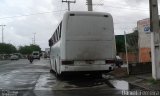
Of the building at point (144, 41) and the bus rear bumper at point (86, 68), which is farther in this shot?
the building at point (144, 41)

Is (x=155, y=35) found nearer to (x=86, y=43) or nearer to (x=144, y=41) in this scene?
(x=86, y=43)

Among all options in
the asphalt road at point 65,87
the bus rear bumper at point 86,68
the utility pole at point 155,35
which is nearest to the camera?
the asphalt road at point 65,87

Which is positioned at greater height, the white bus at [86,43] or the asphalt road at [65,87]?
the white bus at [86,43]

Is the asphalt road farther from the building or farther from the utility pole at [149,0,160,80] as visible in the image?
the building

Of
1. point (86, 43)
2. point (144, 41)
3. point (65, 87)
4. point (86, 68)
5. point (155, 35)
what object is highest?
point (144, 41)

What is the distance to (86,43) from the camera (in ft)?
73.0

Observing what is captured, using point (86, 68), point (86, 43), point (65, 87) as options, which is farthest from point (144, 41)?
point (65, 87)

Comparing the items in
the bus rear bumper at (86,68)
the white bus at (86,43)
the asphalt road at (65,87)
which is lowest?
the asphalt road at (65,87)

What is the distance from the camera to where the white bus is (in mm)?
22031

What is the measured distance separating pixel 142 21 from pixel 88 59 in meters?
17.2

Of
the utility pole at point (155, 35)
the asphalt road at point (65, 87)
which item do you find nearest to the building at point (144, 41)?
the asphalt road at point (65, 87)

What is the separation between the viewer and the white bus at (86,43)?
22031mm

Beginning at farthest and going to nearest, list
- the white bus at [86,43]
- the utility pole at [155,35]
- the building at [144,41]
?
the building at [144,41] → the white bus at [86,43] → the utility pole at [155,35]

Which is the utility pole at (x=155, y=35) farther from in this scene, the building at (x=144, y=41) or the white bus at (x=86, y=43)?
the building at (x=144, y=41)
